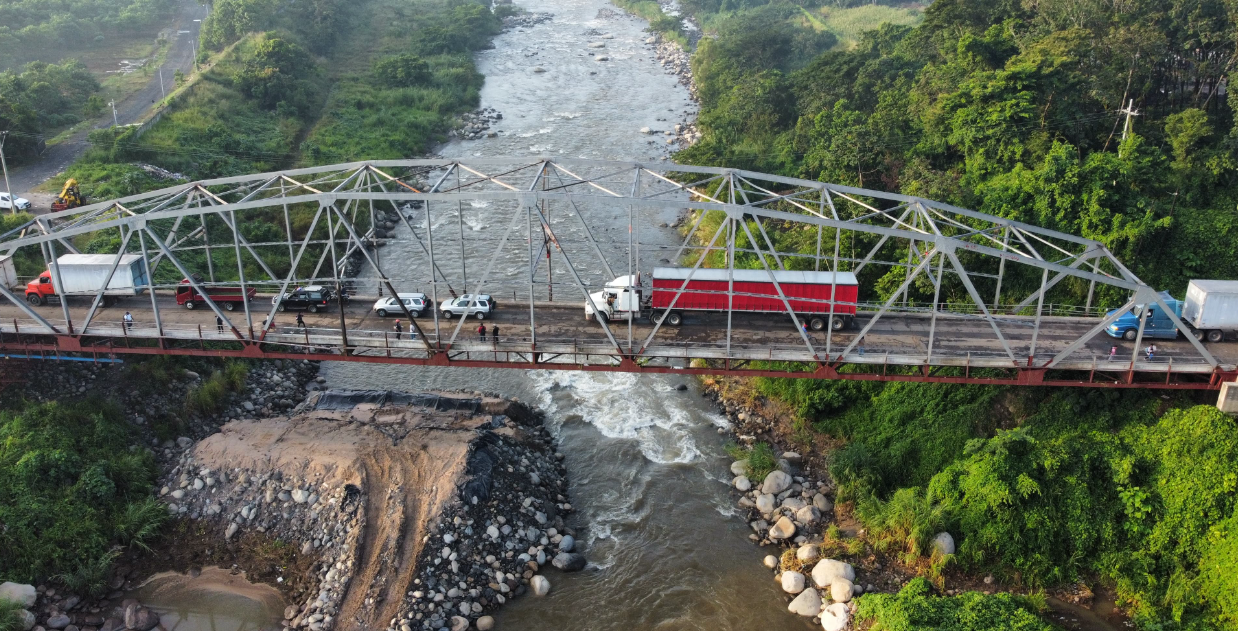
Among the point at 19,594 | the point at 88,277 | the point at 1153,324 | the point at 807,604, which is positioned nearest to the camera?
the point at 19,594

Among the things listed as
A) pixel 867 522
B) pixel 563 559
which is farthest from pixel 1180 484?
Result: pixel 563 559

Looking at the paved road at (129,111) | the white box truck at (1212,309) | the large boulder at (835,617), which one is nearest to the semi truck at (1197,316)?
the white box truck at (1212,309)

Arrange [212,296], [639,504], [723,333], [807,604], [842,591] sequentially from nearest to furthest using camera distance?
[842,591] < [807,604] < [723,333] < [639,504] < [212,296]

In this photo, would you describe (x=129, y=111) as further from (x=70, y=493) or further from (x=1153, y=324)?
(x=1153, y=324)

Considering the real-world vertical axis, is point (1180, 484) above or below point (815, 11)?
below

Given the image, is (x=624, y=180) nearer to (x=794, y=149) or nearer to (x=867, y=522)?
(x=794, y=149)

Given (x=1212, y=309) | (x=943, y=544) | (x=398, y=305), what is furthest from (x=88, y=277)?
(x=1212, y=309)

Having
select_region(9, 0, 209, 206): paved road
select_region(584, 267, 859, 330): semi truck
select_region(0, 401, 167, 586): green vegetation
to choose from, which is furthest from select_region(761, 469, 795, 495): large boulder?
select_region(9, 0, 209, 206): paved road
